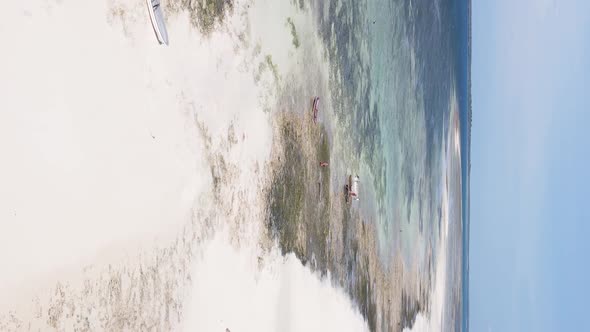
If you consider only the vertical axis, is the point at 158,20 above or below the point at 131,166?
above

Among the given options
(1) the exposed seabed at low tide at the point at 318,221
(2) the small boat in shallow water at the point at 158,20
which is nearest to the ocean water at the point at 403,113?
(1) the exposed seabed at low tide at the point at 318,221

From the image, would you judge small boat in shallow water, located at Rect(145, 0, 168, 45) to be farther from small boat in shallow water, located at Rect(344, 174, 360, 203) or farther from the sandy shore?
small boat in shallow water, located at Rect(344, 174, 360, 203)

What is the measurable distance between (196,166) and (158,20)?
38 cm

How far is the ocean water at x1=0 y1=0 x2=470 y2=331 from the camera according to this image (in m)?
1.32

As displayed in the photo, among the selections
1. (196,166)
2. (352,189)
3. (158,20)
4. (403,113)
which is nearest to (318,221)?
(352,189)

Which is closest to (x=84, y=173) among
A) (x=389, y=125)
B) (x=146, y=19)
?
A: (x=146, y=19)

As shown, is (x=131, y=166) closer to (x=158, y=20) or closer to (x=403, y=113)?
(x=158, y=20)

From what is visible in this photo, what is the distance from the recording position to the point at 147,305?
1621mm

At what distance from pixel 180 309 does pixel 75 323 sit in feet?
1.37

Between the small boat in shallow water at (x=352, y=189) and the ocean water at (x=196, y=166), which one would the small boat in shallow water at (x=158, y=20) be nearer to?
the ocean water at (x=196, y=166)

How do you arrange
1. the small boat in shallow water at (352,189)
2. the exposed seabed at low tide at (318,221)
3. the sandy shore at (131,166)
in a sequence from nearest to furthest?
1. the sandy shore at (131,166)
2. the exposed seabed at low tide at (318,221)
3. the small boat in shallow water at (352,189)

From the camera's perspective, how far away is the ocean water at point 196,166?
1.32 meters

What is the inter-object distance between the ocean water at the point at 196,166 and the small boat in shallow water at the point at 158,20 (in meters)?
0.02

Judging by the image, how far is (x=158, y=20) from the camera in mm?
1663
